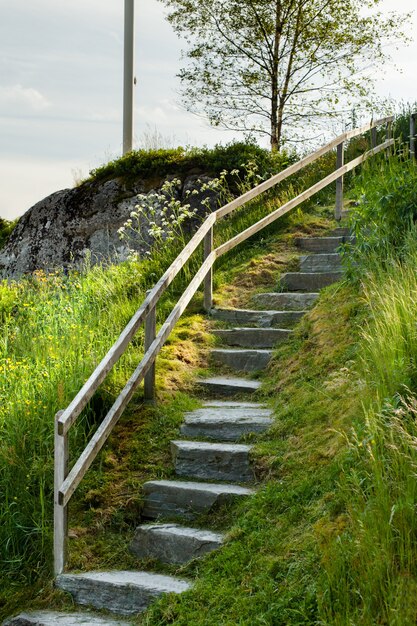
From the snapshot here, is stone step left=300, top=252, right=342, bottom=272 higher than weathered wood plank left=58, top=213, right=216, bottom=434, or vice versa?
stone step left=300, top=252, right=342, bottom=272

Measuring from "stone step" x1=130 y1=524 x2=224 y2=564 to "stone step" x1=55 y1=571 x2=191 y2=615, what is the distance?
0.22 metres

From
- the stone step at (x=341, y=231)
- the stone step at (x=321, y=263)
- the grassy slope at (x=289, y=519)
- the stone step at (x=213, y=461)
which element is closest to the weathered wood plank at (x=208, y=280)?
the stone step at (x=321, y=263)

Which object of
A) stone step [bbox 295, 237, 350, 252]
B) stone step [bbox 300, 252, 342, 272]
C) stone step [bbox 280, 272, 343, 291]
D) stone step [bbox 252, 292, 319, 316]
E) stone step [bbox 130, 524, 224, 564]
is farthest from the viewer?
stone step [bbox 295, 237, 350, 252]

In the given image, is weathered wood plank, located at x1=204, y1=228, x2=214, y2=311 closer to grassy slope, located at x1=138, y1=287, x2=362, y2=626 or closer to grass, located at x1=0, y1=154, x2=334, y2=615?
grass, located at x1=0, y1=154, x2=334, y2=615

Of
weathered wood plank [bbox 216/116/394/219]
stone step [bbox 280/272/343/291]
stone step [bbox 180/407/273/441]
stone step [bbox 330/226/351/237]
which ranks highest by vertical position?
weathered wood plank [bbox 216/116/394/219]

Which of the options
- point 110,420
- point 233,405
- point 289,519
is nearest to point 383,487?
point 289,519

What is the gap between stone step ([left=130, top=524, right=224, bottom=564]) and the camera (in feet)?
20.0

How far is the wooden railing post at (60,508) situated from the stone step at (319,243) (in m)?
6.14

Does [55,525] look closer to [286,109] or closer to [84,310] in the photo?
[84,310]

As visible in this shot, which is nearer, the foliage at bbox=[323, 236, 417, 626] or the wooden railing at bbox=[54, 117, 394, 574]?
the foliage at bbox=[323, 236, 417, 626]

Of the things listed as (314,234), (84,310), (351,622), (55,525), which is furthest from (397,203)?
(351,622)

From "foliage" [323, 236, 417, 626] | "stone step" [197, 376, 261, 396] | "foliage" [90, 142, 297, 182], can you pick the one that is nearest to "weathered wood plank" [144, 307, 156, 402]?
"stone step" [197, 376, 261, 396]

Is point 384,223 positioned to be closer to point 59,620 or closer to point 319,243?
point 319,243

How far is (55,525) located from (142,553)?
69 centimetres
